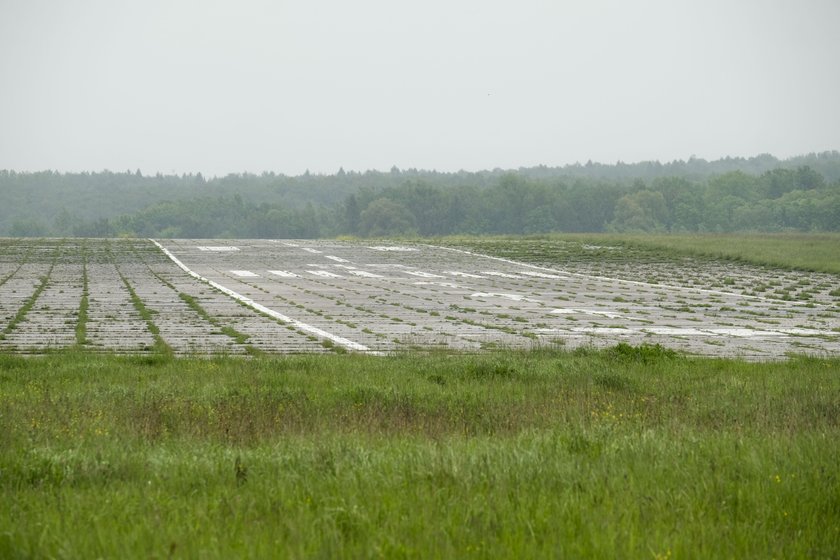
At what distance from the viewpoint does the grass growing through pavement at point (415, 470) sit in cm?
609

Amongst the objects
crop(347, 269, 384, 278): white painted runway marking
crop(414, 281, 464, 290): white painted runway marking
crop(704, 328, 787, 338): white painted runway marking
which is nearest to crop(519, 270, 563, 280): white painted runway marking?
crop(414, 281, 464, 290): white painted runway marking

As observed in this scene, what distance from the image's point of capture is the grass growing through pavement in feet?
20.0

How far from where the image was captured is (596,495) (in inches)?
280

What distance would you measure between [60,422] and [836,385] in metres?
9.87

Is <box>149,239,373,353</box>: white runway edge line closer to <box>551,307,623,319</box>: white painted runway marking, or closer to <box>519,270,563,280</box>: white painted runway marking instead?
<box>551,307,623,319</box>: white painted runway marking

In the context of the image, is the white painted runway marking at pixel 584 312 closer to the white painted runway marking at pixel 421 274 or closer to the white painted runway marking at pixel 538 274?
the white painted runway marking at pixel 538 274

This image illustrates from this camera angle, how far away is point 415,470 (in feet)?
25.3

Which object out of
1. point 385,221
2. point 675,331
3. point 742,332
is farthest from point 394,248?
point 385,221

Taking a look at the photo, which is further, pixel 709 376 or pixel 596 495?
pixel 709 376

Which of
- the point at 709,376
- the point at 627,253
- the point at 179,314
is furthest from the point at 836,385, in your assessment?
the point at 627,253

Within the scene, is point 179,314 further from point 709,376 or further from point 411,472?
point 411,472

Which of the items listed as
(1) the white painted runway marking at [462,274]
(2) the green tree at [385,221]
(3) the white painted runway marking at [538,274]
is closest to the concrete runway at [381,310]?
(1) the white painted runway marking at [462,274]

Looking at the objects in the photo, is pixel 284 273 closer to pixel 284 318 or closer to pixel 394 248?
pixel 284 318

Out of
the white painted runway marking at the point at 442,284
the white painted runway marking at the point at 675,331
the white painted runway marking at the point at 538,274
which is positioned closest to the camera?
the white painted runway marking at the point at 675,331
